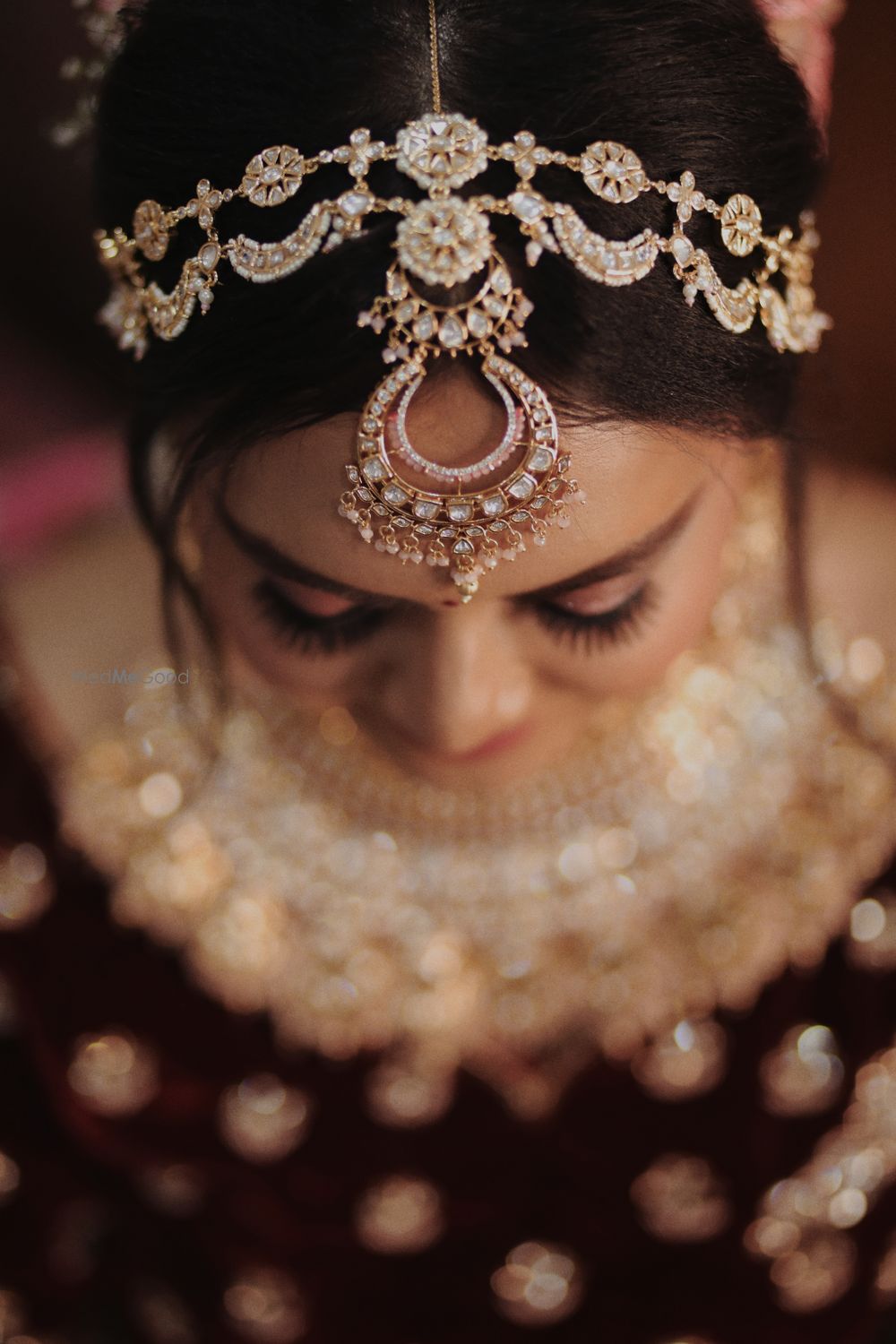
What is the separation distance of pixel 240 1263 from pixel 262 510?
0.62 m

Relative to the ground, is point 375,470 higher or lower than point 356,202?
lower

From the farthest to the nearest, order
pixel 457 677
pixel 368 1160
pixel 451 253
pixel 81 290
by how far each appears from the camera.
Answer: pixel 81 290, pixel 368 1160, pixel 457 677, pixel 451 253

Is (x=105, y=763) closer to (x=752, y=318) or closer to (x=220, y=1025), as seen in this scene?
(x=220, y=1025)

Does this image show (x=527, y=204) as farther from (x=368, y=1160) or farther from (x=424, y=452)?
(x=368, y=1160)

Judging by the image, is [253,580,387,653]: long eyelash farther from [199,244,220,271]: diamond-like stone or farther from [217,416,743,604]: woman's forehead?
[199,244,220,271]: diamond-like stone

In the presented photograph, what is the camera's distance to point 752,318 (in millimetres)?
549

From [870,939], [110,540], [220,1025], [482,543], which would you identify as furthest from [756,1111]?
[110,540]

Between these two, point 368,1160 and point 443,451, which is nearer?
point 443,451

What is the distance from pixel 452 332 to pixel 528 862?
0.49 m

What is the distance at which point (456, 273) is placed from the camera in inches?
18.4

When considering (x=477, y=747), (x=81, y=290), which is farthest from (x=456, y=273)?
(x=81, y=290)

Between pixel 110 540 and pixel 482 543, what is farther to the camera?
pixel 110 540

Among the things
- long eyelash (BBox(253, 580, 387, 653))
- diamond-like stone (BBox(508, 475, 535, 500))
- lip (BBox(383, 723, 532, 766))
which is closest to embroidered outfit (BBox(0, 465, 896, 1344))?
lip (BBox(383, 723, 532, 766))

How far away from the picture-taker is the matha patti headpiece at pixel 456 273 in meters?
0.47
